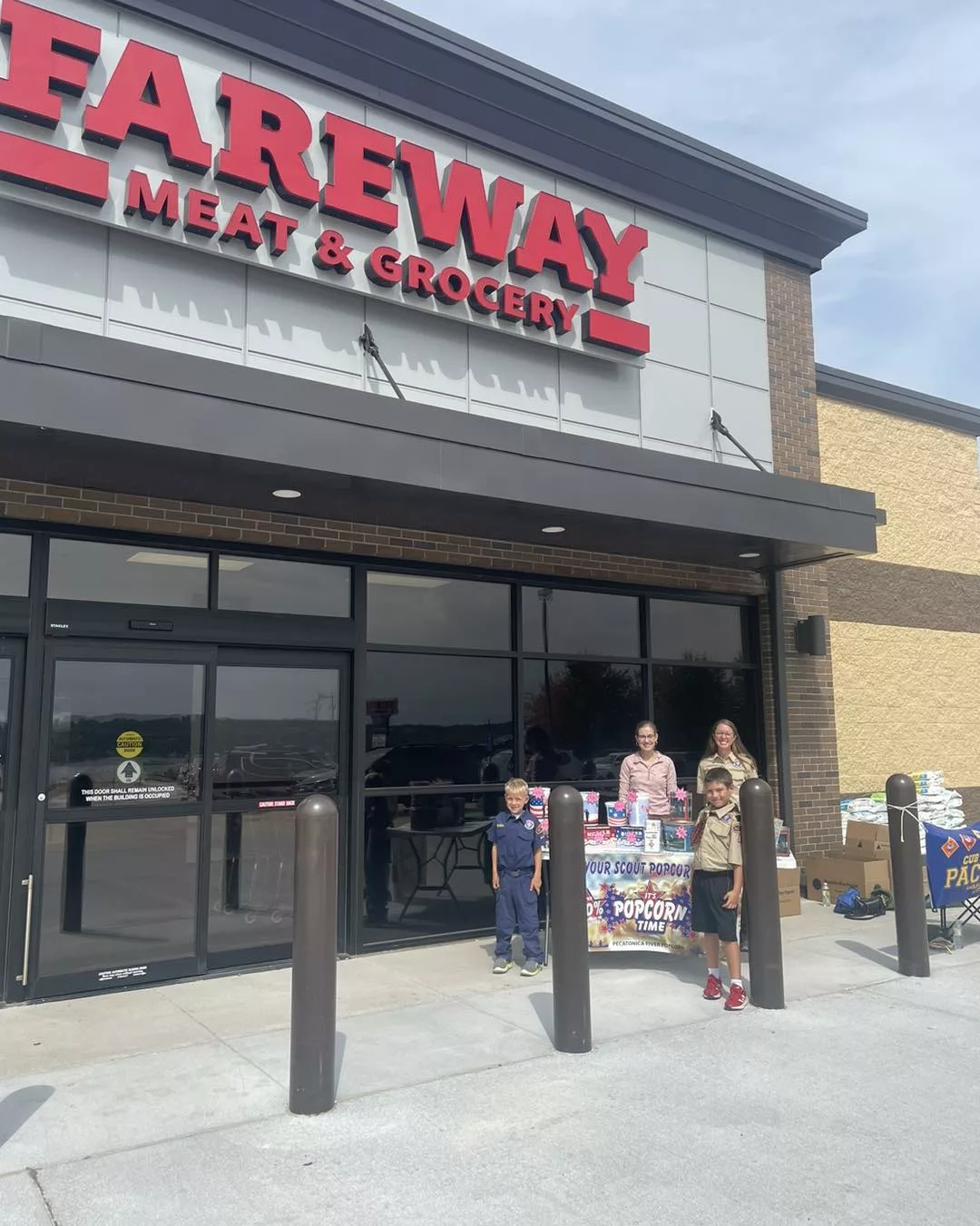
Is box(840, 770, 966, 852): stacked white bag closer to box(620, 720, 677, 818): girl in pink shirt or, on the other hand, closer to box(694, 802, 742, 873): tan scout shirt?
box(620, 720, 677, 818): girl in pink shirt

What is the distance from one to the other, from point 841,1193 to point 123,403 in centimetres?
529

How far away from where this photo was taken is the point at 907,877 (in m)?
7.18

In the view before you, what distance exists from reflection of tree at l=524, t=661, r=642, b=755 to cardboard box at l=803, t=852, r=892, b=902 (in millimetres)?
2606

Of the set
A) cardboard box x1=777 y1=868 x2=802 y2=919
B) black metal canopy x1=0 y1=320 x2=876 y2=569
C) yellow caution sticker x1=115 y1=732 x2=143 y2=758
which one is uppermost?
black metal canopy x1=0 y1=320 x2=876 y2=569

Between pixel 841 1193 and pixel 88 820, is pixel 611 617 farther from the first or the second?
pixel 841 1193

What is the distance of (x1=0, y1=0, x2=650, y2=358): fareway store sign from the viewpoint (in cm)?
692

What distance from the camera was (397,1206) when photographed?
3.82 m

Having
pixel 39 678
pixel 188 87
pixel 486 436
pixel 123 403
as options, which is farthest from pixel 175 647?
pixel 188 87

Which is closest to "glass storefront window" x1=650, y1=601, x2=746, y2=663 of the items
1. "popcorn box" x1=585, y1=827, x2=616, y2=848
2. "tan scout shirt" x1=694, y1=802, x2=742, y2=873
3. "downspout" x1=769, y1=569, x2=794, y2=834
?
"downspout" x1=769, y1=569, x2=794, y2=834

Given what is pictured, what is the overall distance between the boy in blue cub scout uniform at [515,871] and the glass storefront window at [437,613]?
5.63 feet

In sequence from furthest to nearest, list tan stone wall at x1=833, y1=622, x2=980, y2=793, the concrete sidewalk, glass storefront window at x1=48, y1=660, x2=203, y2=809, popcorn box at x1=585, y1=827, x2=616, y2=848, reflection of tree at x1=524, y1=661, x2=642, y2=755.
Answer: tan stone wall at x1=833, y1=622, x2=980, y2=793 → reflection of tree at x1=524, y1=661, x2=642, y2=755 → popcorn box at x1=585, y1=827, x2=616, y2=848 → glass storefront window at x1=48, y1=660, x2=203, y2=809 → the concrete sidewalk

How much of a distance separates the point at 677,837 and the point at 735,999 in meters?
1.52

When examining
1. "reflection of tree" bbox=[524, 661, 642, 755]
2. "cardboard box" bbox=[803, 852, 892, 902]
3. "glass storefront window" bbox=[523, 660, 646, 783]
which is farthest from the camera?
"cardboard box" bbox=[803, 852, 892, 902]

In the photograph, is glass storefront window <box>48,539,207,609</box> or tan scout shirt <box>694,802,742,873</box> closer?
tan scout shirt <box>694,802,742,873</box>
